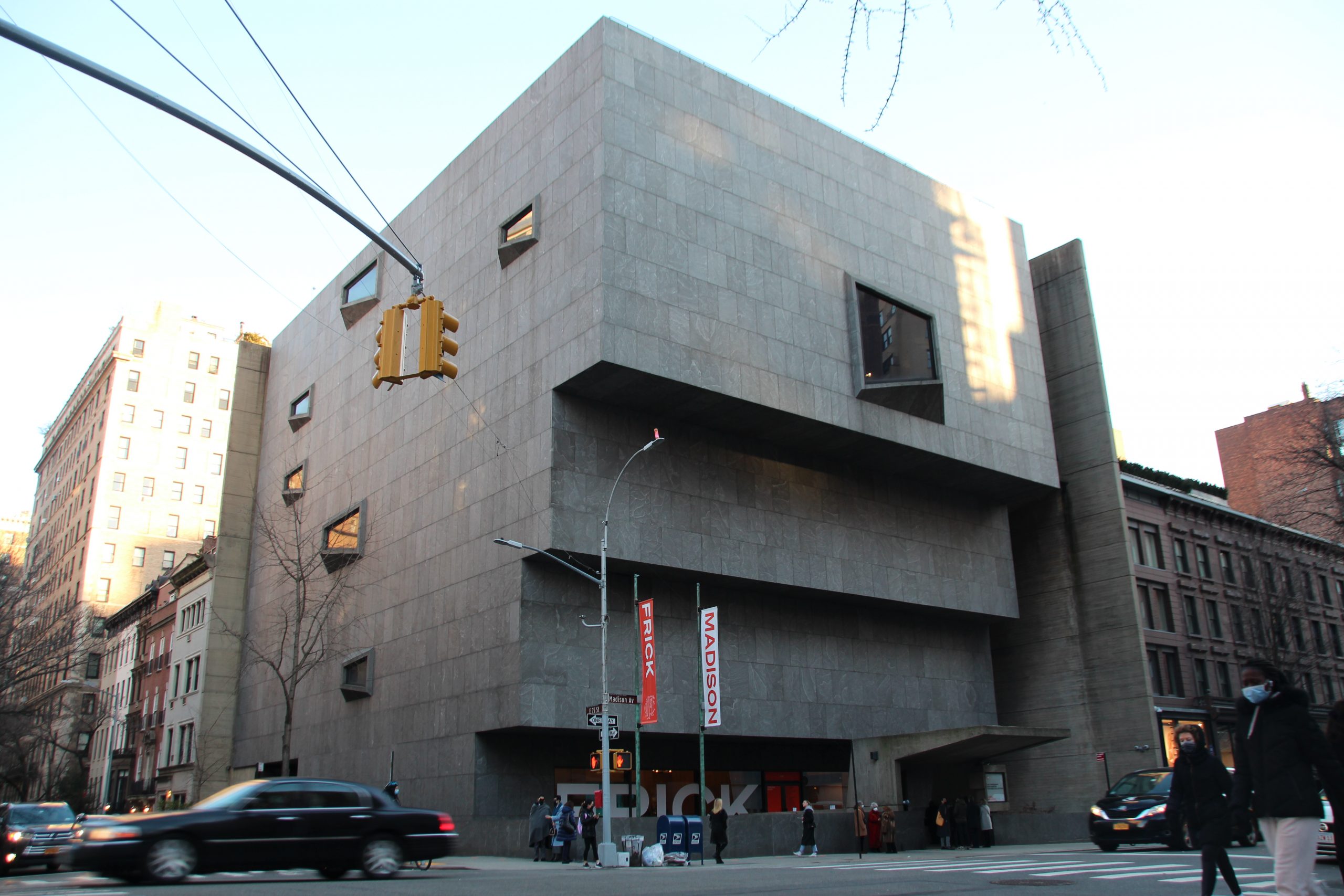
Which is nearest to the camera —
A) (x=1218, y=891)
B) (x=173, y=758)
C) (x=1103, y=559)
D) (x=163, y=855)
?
(x=1218, y=891)

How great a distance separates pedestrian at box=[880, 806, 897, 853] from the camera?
34375mm

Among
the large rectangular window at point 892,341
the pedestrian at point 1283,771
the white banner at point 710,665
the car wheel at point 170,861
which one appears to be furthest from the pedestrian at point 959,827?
the pedestrian at point 1283,771

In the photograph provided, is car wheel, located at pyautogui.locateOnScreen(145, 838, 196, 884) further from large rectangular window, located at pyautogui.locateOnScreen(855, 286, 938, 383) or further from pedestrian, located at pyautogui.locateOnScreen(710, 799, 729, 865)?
large rectangular window, located at pyautogui.locateOnScreen(855, 286, 938, 383)

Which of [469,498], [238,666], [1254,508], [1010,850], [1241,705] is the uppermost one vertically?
[1254,508]

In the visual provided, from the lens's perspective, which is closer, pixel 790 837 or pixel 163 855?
pixel 163 855

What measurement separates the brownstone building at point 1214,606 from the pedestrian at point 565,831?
28999mm

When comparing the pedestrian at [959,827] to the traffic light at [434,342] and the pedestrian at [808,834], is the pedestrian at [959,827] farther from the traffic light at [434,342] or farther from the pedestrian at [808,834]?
the traffic light at [434,342]

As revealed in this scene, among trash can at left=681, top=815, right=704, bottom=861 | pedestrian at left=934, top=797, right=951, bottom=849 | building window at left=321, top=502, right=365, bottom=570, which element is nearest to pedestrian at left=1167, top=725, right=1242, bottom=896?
trash can at left=681, top=815, right=704, bottom=861

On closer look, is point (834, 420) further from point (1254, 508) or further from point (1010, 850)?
point (1254, 508)

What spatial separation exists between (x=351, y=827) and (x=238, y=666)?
4474cm

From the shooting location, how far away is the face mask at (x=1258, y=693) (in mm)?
8078

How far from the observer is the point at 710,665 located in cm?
3512

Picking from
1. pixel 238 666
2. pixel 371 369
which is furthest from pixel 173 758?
pixel 371 369

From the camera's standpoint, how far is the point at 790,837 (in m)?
33.0
